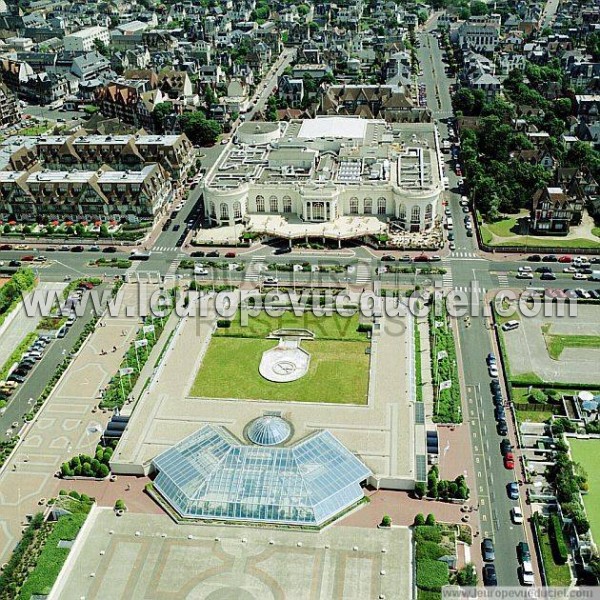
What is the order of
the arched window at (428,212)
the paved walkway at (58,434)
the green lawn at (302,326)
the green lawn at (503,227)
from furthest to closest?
1. the arched window at (428,212)
2. the green lawn at (503,227)
3. the green lawn at (302,326)
4. the paved walkway at (58,434)

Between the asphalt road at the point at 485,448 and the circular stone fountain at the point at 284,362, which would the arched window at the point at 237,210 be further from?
the circular stone fountain at the point at 284,362

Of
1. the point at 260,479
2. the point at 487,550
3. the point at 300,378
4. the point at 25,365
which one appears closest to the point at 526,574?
the point at 487,550

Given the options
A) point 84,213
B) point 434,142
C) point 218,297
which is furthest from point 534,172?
point 84,213

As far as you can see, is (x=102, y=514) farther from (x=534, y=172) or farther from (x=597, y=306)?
(x=534, y=172)

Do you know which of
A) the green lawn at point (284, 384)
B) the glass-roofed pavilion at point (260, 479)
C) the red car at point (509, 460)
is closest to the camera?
the glass-roofed pavilion at point (260, 479)

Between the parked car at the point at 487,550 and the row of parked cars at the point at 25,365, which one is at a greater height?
the parked car at the point at 487,550

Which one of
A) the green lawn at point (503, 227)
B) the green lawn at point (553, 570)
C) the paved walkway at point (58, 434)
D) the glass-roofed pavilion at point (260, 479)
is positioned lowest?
the green lawn at point (503, 227)

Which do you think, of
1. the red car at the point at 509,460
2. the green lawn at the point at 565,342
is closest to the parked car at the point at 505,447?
the red car at the point at 509,460

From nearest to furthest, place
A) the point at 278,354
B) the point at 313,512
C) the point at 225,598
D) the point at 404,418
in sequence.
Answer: the point at 225,598, the point at 313,512, the point at 404,418, the point at 278,354
